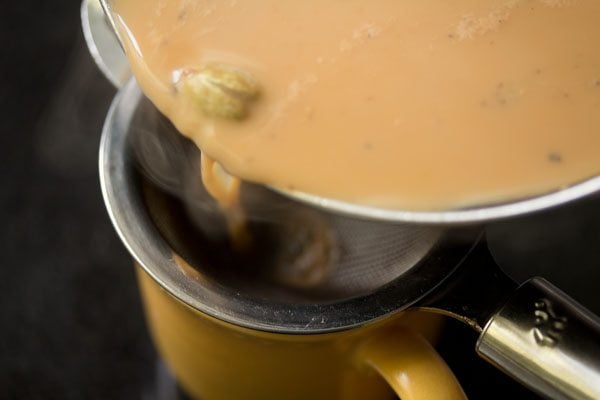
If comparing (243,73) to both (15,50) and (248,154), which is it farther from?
(15,50)

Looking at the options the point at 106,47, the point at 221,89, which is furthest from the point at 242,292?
the point at 106,47

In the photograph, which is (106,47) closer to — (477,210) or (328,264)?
(328,264)

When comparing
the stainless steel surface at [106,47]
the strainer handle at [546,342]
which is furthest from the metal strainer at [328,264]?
the stainless steel surface at [106,47]

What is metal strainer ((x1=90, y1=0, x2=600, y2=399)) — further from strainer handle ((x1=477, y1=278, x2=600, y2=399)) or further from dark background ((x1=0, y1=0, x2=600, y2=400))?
dark background ((x1=0, y1=0, x2=600, y2=400))

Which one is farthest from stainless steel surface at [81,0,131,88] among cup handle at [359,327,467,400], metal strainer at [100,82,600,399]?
cup handle at [359,327,467,400]

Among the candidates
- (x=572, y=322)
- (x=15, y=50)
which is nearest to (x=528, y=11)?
(x=572, y=322)

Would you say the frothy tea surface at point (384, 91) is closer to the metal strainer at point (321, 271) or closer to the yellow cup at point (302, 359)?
the metal strainer at point (321, 271)
